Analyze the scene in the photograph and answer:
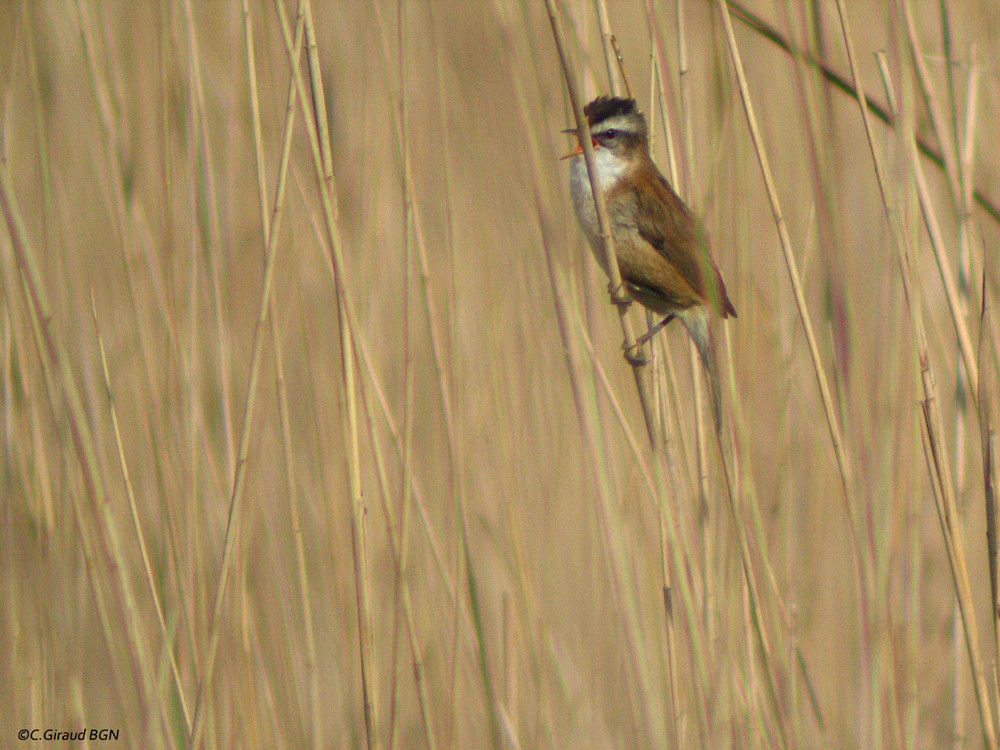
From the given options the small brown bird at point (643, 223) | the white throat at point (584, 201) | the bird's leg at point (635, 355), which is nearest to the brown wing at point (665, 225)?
the small brown bird at point (643, 223)

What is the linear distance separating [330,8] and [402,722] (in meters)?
1.91

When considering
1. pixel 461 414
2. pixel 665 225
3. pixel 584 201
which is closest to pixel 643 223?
pixel 665 225

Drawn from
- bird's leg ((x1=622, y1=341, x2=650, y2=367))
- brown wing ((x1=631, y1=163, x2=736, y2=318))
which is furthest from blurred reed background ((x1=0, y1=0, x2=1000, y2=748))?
brown wing ((x1=631, y1=163, x2=736, y2=318))

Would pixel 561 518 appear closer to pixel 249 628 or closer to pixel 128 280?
pixel 249 628

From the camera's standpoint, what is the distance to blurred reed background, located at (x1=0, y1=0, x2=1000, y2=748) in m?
1.38

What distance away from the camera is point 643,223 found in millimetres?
2234

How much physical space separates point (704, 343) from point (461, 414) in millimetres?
628

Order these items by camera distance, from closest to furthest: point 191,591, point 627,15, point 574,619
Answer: point 191,591 < point 574,619 < point 627,15

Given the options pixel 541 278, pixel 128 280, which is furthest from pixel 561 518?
pixel 128 280

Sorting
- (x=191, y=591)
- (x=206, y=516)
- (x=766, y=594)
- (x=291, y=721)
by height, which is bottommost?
(x=291, y=721)

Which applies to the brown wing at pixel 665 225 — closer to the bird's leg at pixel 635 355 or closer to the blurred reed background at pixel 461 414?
the blurred reed background at pixel 461 414

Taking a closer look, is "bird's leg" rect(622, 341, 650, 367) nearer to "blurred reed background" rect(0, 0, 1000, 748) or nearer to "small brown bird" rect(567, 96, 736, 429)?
"blurred reed background" rect(0, 0, 1000, 748)

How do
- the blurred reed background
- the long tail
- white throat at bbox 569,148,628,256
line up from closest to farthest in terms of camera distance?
the blurred reed background → the long tail → white throat at bbox 569,148,628,256

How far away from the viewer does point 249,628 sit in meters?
1.59
